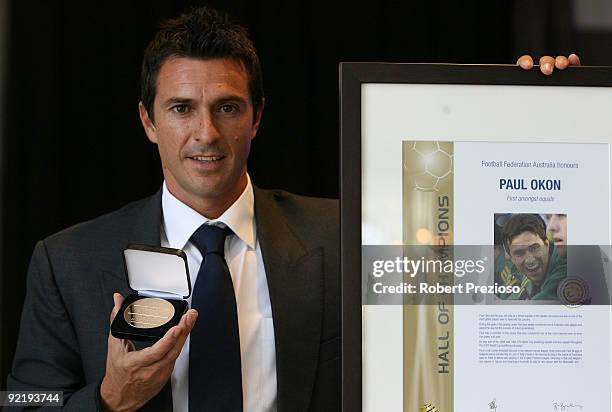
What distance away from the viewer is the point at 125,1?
2.69m

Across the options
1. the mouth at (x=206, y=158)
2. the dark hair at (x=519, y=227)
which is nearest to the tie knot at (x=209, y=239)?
the mouth at (x=206, y=158)

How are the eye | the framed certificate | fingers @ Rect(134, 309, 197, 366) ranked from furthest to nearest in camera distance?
1. the eye
2. fingers @ Rect(134, 309, 197, 366)
3. the framed certificate

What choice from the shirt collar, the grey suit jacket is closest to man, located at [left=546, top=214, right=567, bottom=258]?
the grey suit jacket

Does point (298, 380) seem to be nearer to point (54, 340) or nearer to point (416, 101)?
point (54, 340)

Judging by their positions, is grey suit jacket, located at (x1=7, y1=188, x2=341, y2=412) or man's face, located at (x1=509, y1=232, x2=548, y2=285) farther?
grey suit jacket, located at (x1=7, y1=188, x2=341, y2=412)

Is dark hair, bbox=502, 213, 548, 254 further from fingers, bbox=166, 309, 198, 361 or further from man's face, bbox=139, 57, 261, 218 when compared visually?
man's face, bbox=139, 57, 261, 218

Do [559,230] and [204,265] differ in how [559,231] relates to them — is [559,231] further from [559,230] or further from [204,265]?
[204,265]

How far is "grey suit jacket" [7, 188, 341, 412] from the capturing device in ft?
5.35

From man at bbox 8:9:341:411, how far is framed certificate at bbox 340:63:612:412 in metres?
0.38

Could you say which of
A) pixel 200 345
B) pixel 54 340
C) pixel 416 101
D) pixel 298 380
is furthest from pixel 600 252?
pixel 54 340

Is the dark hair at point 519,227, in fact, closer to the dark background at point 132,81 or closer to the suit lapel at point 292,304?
the suit lapel at point 292,304

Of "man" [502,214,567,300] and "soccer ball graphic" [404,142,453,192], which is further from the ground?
"soccer ball graphic" [404,142,453,192]

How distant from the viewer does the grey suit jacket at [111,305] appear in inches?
64.2

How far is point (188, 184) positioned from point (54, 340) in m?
0.37
